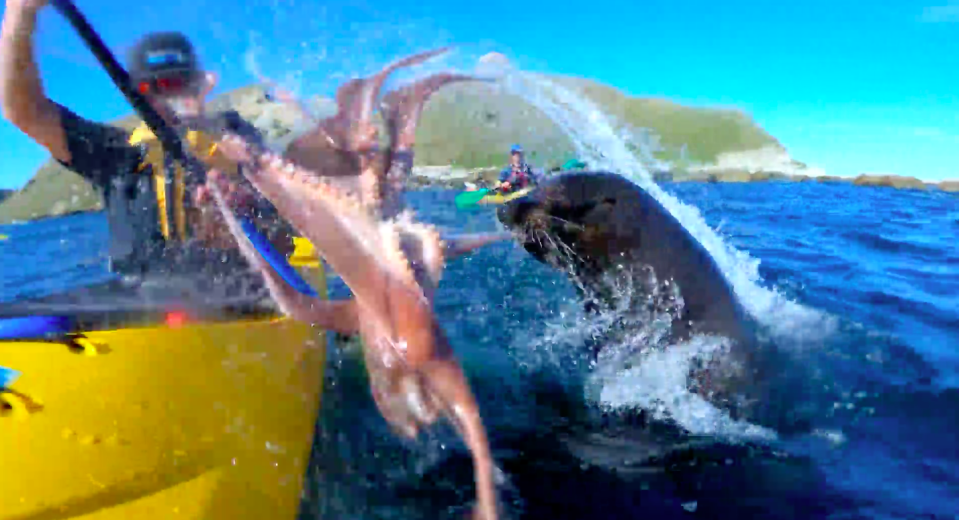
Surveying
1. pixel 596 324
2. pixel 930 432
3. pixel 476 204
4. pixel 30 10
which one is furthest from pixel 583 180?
A: pixel 476 204

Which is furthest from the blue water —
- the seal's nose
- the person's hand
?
the person's hand

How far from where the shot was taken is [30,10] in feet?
7.10

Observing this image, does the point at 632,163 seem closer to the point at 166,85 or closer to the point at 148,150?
the point at 148,150

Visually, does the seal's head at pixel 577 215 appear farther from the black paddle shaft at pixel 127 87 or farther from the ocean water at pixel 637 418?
the black paddle shaft at pixel 127 87

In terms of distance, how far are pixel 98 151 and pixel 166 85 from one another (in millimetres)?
1516

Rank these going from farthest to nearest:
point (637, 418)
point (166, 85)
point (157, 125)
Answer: point (637, 418) → point (157, 125) → point (166, 85)

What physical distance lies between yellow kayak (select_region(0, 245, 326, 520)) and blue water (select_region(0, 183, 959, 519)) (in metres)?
0.49

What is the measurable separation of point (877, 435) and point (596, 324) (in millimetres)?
1868

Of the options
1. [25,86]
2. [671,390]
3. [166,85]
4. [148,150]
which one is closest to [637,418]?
[671,390]

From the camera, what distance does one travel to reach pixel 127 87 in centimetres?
220

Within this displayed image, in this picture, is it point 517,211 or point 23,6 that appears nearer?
point 23,6

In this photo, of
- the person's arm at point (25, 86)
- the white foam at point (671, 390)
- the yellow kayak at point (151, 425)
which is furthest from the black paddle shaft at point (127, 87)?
the white foam at point (671, 390)

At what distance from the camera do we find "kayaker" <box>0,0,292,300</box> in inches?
78.2

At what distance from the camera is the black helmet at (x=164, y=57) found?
1.89 m
